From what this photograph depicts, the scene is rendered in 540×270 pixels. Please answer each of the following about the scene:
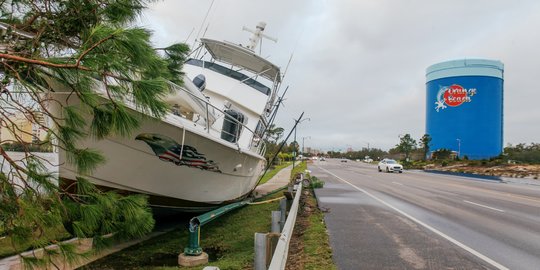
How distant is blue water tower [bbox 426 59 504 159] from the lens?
236 feet

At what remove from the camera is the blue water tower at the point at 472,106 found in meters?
72.0

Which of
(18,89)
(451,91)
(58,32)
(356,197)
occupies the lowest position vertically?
(356,197)

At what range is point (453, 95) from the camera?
74562 mm

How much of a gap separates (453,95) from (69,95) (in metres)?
79.6

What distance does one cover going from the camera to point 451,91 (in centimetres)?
7475

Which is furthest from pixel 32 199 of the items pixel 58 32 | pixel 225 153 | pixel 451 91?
pixel 451 91

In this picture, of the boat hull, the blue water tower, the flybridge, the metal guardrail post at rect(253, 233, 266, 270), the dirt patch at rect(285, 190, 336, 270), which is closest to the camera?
the metal guardrail post at rect(253, 233, 266, 270)

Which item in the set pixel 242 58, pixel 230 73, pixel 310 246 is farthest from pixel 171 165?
pixel 242 58

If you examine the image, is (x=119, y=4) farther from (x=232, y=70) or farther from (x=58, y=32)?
(x=232, y=70)

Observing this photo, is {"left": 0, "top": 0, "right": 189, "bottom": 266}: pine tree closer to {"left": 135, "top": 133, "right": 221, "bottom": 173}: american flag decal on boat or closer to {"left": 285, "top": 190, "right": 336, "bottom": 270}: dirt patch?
{"left": 285, "top": 190, "right": 336, "bottom": 270}: dirt patch

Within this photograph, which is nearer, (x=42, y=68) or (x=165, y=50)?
(x=42, y=68)

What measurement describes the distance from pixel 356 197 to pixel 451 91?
2623 inches

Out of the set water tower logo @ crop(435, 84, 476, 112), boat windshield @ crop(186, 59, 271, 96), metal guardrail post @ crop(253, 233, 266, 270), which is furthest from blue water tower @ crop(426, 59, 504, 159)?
metal guardrail post @ crop(253, 233, 266, 270)

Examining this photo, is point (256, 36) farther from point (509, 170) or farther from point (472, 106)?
point (472, 106)
